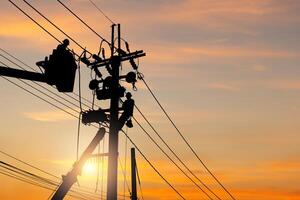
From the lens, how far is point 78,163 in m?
21.7

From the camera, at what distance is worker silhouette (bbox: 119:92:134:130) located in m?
19.8

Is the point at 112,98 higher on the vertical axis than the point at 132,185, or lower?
higher

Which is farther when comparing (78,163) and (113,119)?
(78,163)

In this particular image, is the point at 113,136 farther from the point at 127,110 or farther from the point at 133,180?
the point at 133,180

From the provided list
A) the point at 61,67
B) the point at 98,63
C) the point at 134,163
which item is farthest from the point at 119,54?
the point at 61,67

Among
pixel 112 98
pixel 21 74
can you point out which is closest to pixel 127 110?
pixel 112 98

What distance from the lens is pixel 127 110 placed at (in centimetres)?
2028

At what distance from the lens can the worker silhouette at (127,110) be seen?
64.9ft

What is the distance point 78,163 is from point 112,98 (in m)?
4.28

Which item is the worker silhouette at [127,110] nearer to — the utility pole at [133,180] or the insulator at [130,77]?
the insulator at [130,77]

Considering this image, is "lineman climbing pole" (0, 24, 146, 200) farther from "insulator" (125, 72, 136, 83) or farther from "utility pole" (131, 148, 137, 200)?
"utility pole" (131, 148, 137, 200)

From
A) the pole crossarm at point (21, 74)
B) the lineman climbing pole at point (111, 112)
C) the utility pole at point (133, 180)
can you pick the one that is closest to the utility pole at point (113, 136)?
the lineman climbing pole at point (111, 112)

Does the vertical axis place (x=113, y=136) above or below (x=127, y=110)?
below

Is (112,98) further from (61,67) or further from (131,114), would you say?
(61,67)
